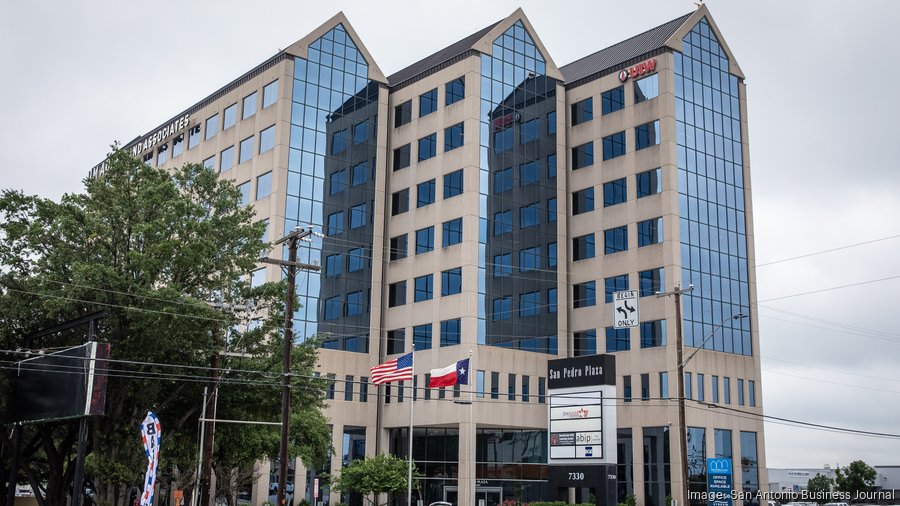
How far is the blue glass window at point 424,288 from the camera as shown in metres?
75.2

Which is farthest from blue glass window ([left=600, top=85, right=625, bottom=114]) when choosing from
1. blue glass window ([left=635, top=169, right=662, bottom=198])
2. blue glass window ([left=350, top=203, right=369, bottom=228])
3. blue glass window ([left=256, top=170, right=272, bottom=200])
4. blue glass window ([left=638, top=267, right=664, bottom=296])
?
blue glass window ([left=256, top=170, right=272, bottom=200])

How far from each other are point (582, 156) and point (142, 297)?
1777 inches

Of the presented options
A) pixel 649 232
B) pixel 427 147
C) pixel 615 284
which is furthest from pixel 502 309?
pixel 427 147

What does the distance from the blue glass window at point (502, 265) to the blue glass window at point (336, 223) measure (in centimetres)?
1277

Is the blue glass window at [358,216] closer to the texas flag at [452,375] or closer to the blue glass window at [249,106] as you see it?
the blue glass window at [249,106]

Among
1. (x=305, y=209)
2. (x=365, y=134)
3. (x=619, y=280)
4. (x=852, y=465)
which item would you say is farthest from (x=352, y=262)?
(x=852, y=465)

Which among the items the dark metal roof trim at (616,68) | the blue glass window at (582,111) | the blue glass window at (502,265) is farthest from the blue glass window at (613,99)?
the blue glass window at (502,265)

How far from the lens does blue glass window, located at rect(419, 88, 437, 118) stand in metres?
78.3

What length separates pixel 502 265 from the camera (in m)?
74.4

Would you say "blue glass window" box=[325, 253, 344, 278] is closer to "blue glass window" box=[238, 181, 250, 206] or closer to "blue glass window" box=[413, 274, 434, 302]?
"blue glass window" box=[413, 274, 434, 302]

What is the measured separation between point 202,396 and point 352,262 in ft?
100

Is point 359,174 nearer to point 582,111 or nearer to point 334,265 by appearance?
point 334,265

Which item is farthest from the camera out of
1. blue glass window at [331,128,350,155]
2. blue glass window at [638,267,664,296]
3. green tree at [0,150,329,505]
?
blue glass window at [331,128,350,155]

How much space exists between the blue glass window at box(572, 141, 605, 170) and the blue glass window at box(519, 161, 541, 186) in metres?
4.04
